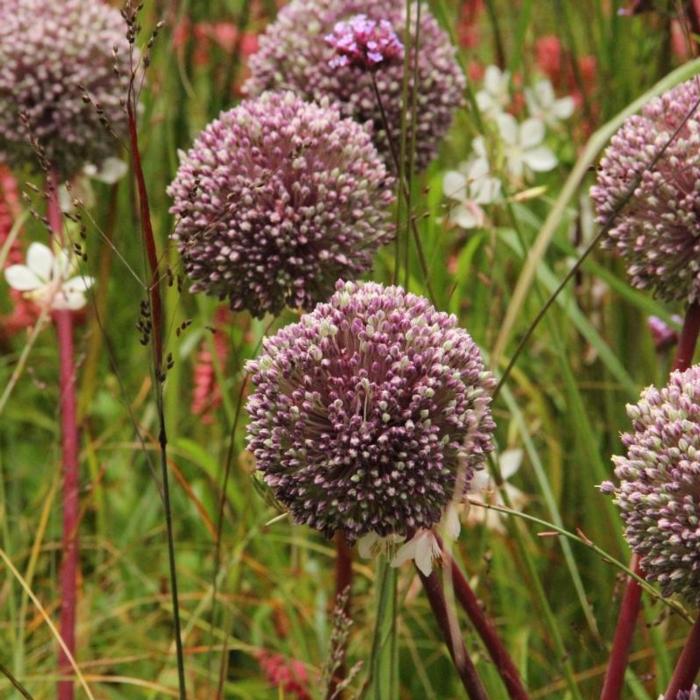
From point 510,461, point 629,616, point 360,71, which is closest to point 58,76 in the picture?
point 360,71

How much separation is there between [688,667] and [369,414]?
15.4 inches

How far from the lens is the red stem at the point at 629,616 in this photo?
4.19ft

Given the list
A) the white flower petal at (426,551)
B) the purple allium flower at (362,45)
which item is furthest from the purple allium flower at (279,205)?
the white flower petal at (426,551)

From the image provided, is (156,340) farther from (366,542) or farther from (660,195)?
(660,195)

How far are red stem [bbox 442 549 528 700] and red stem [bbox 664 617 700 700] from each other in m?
0.19

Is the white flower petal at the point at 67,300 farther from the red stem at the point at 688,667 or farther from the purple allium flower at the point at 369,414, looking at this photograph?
the red stem at the point at 688,667

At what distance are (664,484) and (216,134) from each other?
717 millimetres

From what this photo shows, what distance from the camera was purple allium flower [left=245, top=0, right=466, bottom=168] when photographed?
67.3 inches

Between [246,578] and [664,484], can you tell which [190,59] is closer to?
[246,578]

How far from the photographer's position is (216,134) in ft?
4.82

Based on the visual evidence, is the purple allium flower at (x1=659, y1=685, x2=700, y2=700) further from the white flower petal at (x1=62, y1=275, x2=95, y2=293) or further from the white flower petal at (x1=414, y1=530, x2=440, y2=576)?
the white flower petal at (x1=62, y1=275, x2=95, y2=293)

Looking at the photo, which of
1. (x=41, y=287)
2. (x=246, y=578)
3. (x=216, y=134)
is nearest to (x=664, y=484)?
(x=216, y=134)

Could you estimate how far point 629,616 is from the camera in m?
1.31

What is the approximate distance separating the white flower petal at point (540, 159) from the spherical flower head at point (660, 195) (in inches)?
31.1
